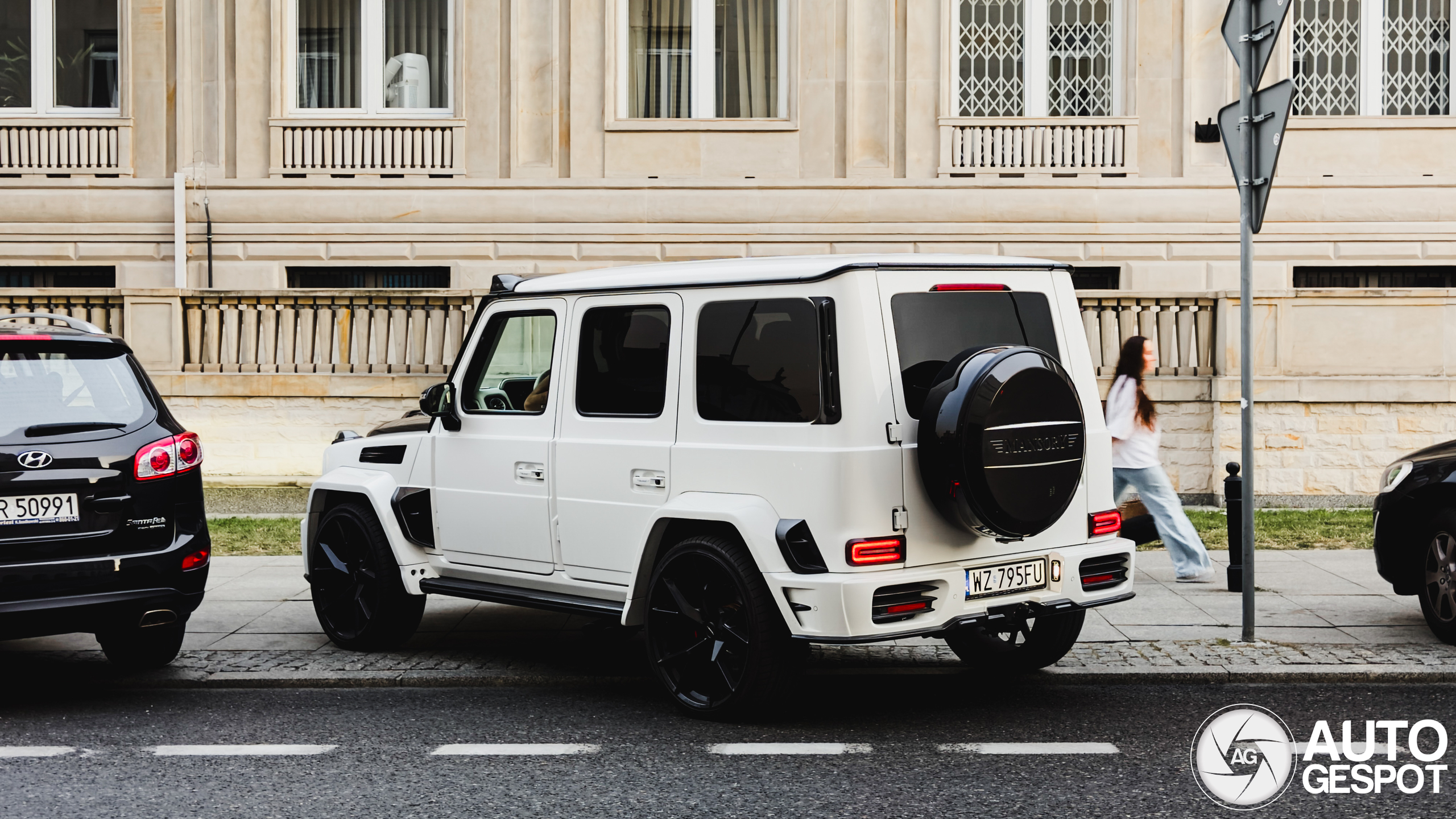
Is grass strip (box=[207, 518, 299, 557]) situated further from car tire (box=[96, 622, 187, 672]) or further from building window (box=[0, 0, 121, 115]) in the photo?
building window (box=[0, 0, 121, 115])

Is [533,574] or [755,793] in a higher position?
[533,574]

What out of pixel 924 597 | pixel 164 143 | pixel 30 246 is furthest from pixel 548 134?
pixel 924 597

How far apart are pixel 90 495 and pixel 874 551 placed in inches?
135

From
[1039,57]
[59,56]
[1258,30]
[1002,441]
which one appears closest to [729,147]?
[1039,57]

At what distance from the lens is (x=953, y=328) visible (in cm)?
581

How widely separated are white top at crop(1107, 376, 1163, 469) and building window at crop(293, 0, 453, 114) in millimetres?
11446

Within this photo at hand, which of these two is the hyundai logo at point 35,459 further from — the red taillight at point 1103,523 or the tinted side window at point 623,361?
the red taillight at point 1103,523

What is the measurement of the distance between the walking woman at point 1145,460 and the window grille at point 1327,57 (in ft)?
32.6

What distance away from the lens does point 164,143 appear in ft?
A: 58.8

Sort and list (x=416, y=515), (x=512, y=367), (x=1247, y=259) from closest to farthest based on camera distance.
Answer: (x=512, y=367)
(x=416, y=515)
(x=1247, y=259)

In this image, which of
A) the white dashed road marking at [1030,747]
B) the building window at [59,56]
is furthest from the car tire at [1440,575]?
the building window at [59,56]

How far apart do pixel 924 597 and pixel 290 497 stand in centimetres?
1040

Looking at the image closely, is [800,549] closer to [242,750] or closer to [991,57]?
[242,750]

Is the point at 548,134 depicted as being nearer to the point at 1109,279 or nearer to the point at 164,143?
the point at 164,143
